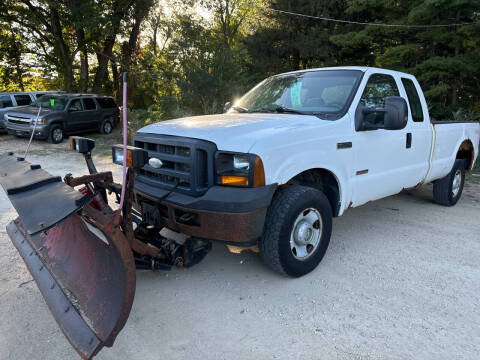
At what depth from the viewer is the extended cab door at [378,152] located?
3765mm

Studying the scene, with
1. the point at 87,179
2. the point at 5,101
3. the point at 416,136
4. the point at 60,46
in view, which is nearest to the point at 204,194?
the point at 87,179

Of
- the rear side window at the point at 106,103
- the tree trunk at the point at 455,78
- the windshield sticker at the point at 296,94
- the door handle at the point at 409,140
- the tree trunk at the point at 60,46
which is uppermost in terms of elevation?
the tree trunk at the point at 60,46

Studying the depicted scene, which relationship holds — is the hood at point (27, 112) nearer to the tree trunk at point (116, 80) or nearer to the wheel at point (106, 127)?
the wheel at point (106, 127)

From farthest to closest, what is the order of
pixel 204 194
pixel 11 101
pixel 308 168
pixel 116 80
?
1. pixel 116 80
2. pixel 11 101
3. pixel 308 168
4. pixel 204 194

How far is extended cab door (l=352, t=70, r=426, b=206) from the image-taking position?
3.77 metres

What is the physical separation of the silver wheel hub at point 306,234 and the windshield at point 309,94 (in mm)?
1075

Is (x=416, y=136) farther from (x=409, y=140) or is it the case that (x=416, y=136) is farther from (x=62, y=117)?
(x=62, y=117)

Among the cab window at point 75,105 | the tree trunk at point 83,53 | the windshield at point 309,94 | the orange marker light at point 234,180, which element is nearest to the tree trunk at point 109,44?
the tree trunk at point 83,53

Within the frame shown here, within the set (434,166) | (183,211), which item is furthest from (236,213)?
(434,166)

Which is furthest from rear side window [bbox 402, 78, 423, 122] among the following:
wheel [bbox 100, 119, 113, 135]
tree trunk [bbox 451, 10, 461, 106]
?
wheel [bbox 100, 119, 113, 135]

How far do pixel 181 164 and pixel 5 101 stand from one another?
14.9 metres

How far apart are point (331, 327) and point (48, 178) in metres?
2.27

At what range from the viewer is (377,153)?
3943 millimetres

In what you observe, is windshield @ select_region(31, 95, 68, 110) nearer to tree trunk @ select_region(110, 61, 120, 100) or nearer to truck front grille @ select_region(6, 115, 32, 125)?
truck front grille @ select_region(6, 115, 32, 125)
